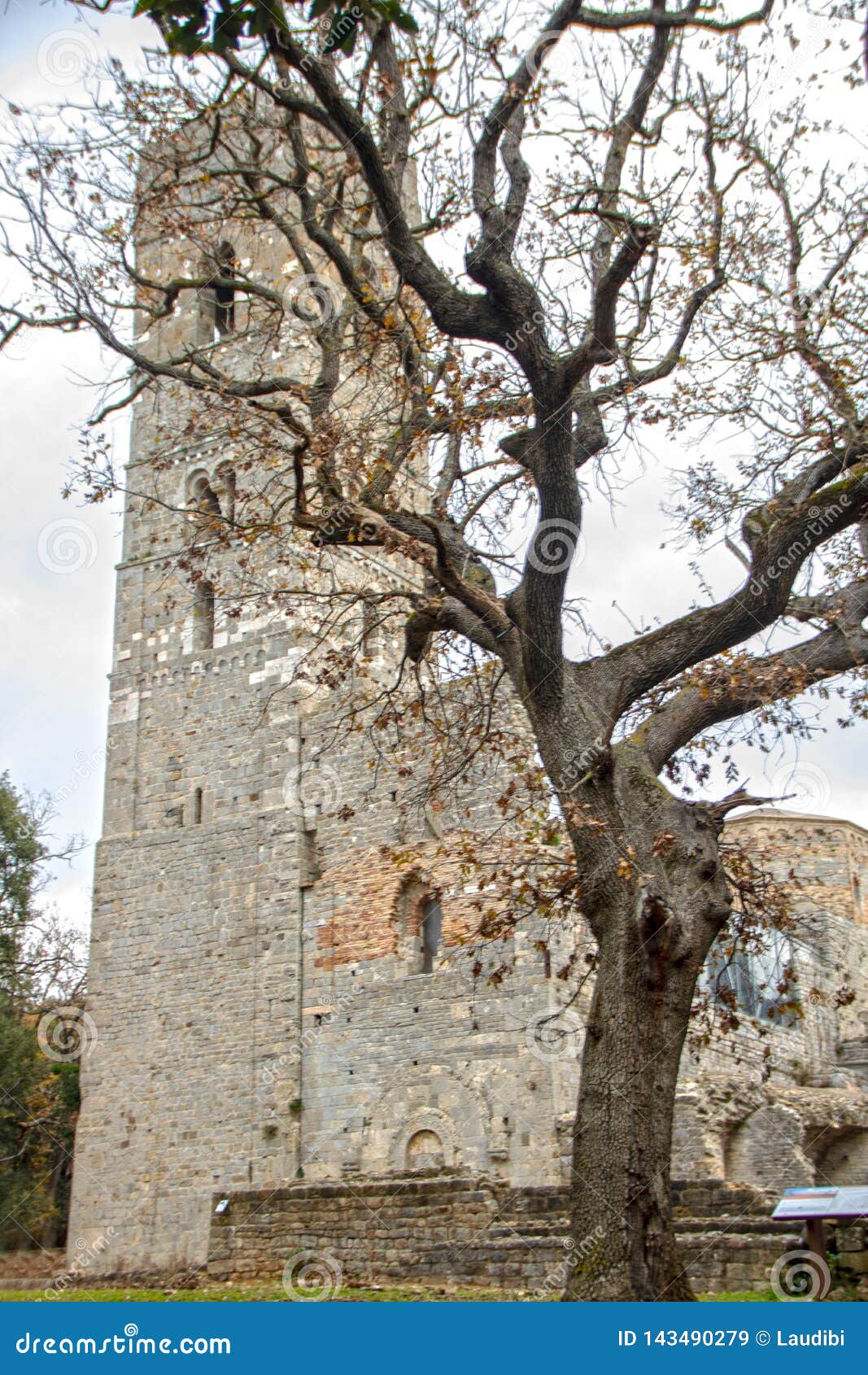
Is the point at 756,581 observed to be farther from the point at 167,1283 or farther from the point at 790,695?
the point at 167,1283

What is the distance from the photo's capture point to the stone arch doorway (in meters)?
17.1

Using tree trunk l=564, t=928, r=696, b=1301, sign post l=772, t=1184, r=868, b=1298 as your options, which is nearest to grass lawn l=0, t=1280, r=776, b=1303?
sign post l=772, t=1184, r=868, b=1298

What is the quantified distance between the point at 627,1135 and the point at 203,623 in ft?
53.1

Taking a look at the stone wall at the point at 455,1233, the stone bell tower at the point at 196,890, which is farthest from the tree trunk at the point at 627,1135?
the stone bell tower at the point at 196,890

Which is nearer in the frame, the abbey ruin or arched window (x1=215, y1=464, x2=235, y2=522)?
the abbey ruin

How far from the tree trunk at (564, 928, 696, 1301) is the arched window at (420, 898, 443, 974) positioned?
10.2 metres

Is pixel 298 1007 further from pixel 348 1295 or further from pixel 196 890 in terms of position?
pixel 348 1295

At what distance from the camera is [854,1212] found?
8.46 meters

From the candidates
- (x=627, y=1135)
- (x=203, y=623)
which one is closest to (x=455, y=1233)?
(x=627, y=1135)

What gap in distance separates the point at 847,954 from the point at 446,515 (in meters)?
19.1

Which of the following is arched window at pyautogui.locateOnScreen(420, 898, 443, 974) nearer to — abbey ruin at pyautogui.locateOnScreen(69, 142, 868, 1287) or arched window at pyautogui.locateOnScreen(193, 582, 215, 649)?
abbey ruin at pyautogui.locateOnScreen(69, 142, 868, 1287)

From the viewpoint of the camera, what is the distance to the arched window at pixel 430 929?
61.8 ft

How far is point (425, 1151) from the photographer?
17.3 metres

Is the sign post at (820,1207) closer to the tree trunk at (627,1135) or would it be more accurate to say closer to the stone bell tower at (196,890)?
the tree trunk at (627,1135)
